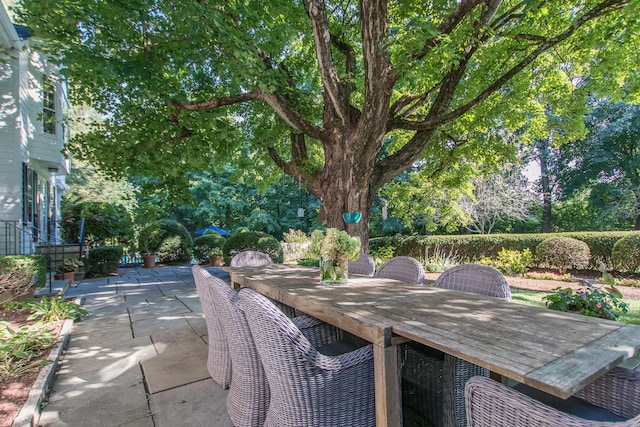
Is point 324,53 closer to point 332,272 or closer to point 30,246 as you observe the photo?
point 332,272

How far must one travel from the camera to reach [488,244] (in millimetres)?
10039

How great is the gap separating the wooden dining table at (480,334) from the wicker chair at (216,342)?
50 centimetres

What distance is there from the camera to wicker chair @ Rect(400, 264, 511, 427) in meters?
1.78

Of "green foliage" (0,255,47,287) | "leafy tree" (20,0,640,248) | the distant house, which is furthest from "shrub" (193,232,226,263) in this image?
"green foliage" (0,255,47,287)

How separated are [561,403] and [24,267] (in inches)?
235

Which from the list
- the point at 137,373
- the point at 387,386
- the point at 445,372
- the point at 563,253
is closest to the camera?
the point at 387,386

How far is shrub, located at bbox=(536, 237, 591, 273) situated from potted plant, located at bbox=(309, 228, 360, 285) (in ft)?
26.6

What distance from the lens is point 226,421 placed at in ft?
6.86

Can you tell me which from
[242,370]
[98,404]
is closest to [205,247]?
[98,404]

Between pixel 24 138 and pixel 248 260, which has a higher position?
pixel 24 138

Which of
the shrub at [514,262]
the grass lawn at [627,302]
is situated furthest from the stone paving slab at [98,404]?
the shrub at [514,262]

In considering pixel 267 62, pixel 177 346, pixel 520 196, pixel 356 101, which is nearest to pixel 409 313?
pixel 177 346

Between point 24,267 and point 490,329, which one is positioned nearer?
point 490,329

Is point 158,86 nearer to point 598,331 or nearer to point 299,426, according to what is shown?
point 299,426
